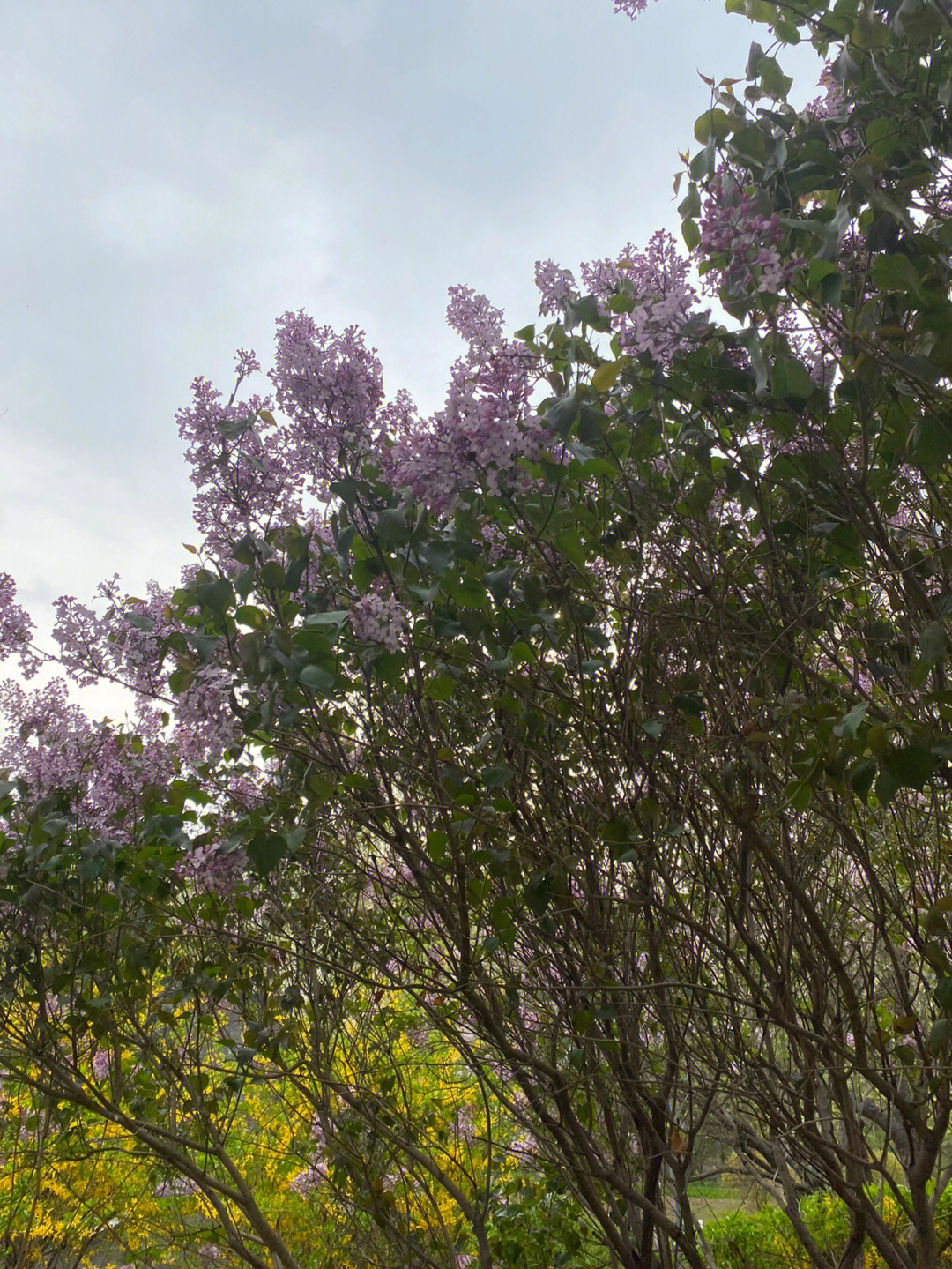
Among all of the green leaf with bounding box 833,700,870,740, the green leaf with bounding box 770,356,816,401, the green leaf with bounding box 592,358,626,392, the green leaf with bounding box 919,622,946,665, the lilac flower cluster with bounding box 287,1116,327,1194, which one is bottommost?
the lilac flower cluster with bounding box 287,1116,327,1194

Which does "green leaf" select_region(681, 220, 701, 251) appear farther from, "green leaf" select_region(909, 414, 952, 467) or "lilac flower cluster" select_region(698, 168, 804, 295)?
"green leaf" select_region(909, 414, 952, 467)

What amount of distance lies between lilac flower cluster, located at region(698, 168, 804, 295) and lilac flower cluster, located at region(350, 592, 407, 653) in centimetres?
71

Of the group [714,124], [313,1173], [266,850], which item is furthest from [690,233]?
[313,1173]

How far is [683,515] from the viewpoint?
71.4 inches

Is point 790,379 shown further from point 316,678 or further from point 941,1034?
point 941,1034

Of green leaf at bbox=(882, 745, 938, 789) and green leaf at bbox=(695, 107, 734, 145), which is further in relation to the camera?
green leaf at bbox=(695, 107, 734, 145)

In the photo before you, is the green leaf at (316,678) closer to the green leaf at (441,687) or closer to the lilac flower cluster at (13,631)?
the green leaf at (441,687)

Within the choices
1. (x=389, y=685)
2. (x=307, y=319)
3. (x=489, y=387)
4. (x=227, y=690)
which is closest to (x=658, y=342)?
(x=489, y=387)

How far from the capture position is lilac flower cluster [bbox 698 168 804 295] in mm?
1276

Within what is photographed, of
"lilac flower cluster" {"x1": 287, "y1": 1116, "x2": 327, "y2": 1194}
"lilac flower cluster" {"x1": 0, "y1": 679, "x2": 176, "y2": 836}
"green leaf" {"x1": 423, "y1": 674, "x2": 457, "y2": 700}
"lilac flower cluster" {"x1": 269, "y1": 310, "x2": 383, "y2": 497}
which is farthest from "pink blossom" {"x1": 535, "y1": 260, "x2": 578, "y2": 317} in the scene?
"lilac flower cluster" {"x1": 287, "y1": 1116, "x2": 327, "y2": 1194}

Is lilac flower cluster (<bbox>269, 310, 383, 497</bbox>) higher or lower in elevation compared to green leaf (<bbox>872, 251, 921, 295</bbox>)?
higher

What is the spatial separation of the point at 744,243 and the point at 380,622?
794 mm

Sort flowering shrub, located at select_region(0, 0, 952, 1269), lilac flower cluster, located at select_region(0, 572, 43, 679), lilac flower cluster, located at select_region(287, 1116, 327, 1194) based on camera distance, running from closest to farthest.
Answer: flowering shrub, located at select_region(0, 0, 952, 1269), lilac flower cluster, located at select_region(0, 572, 43, 679), lilac flower cluster, located at select_region(287, 1116, 327, 1194)

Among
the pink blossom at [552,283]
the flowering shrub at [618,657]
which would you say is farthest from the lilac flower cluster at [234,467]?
the pink blossom at [552,283]
